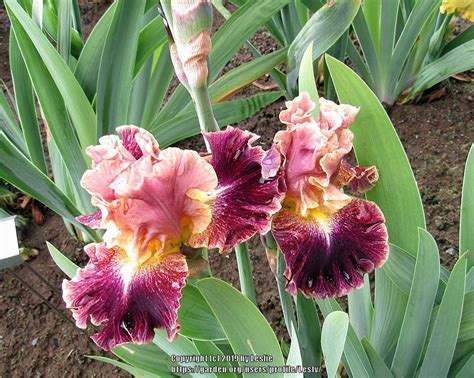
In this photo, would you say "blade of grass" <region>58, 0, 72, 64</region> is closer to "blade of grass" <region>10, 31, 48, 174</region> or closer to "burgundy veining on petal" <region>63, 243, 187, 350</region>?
"blade of grass" <region>10, 31, 48, 174</region>

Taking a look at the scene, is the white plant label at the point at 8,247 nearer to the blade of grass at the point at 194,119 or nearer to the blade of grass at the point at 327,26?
the blade of grass at the point at 194,119

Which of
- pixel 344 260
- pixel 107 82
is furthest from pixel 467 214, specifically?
pixel 107 82

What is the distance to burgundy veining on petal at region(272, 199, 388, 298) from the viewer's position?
0.52m

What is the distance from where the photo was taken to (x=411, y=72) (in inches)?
61.1

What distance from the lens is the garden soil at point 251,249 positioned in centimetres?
112

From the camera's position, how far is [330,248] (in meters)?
0.53

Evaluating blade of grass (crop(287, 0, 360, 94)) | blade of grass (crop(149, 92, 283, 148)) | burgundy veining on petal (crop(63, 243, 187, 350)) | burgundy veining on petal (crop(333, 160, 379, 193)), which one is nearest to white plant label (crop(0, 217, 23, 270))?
burgundy veining on petal (crop(63, 243, 187, 350))

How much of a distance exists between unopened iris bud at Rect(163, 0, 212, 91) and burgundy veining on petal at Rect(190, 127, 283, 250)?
2.6 inches

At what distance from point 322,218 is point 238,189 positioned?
3.9 inches

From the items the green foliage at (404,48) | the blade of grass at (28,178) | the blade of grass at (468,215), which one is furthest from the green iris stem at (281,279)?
the green foliage at (404,48)

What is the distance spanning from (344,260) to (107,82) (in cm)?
67

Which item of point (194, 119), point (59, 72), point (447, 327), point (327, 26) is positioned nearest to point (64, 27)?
point (59, 72)

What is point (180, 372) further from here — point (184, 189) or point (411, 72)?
point (411, 72)

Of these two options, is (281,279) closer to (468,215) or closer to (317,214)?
(317,214)
